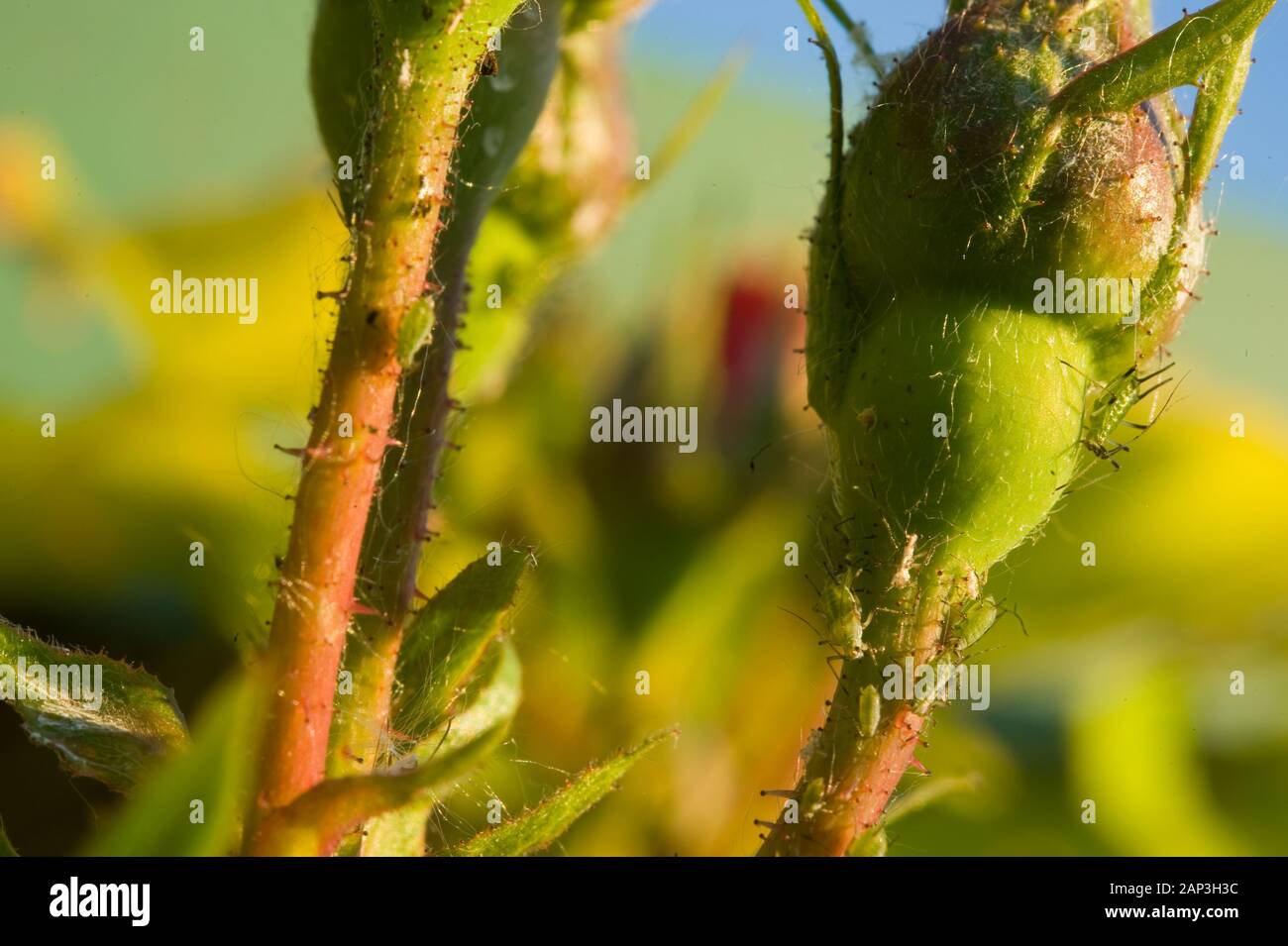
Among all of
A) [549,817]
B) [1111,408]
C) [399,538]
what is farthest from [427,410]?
[1111,408]

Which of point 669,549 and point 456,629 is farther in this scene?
point 669,549

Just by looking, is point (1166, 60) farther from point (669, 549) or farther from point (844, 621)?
point (669, 549)

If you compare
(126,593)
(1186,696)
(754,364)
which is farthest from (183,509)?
(1186,696)

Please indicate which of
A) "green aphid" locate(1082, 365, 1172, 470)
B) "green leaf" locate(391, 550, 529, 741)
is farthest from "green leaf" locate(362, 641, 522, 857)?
"green aphid" locate(1082, 365, 1172, 470)

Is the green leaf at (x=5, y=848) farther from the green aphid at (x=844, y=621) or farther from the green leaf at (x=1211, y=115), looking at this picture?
the green leaf at (x=1211, y=115)

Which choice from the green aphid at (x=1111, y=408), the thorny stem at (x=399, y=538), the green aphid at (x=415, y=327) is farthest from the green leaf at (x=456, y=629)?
the green aphid at (x=1111, y=408)
